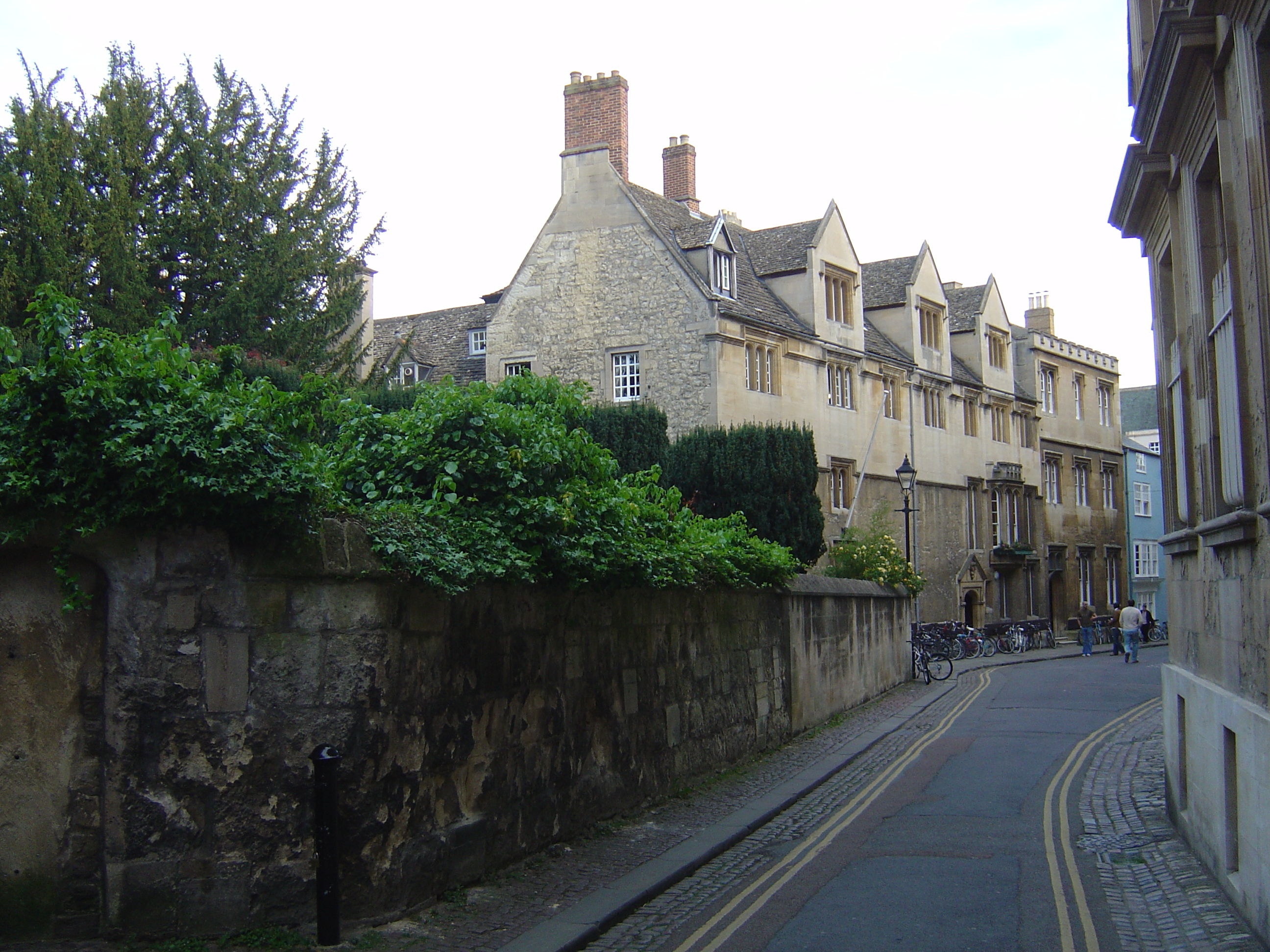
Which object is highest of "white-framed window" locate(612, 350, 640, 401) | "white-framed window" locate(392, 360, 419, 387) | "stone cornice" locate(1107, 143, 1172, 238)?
"white-framed window" locate(392, 360, 419, 387)

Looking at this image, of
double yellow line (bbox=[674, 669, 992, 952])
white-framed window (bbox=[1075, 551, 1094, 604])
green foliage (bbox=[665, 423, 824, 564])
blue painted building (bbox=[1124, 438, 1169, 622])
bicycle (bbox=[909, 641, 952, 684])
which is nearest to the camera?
double yellow line (bbox=[674, 669, 992, 952])

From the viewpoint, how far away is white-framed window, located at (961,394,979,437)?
144 ft

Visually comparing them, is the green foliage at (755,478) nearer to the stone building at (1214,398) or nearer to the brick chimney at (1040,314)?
the stone building at (1214,398)

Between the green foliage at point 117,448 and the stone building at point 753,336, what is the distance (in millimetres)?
20507

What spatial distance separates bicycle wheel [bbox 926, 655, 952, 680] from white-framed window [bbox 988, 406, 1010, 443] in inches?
642

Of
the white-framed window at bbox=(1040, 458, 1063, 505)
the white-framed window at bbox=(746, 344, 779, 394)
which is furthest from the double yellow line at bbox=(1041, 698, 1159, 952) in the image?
the white-framed window at bbox=(1040, 458, 1063, 505)

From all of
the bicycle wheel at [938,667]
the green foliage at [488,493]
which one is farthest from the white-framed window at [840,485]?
the green foliage at [488,493]

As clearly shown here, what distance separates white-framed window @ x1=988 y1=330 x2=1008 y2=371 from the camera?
46938mm

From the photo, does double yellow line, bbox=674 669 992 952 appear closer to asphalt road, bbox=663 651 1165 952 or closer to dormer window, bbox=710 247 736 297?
asphalt road, bbox=663 651 1165 952

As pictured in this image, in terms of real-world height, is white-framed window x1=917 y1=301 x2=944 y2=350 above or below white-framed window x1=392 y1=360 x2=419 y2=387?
above

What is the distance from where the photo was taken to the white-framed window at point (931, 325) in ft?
136

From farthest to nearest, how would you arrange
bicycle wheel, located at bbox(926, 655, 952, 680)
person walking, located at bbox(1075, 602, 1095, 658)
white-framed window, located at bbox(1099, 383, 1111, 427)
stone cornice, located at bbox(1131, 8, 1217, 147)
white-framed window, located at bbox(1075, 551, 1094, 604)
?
white-framed window, located at bbox(1099, 383, 1111, 427), white-framed window, located at bbox(1075, 551, 1094, 604), person walking, located at bbox(1075, 602, 1095, 658), bicycle wheel, located at bbox(926, 655, 952, 680), stone cornice, located at bbox(1131, 8, 1217, 147)

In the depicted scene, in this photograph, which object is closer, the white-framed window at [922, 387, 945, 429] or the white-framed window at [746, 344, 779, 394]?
the white-framed window at [746, 344, 779, 394]

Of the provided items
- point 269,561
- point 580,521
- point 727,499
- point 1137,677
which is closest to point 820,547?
point 727,499
